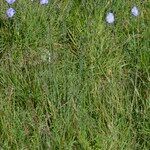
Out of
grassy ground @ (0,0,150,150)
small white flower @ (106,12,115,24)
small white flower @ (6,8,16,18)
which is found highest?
small white flower @ (6,8,16,18)

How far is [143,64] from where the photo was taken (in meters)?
2.45

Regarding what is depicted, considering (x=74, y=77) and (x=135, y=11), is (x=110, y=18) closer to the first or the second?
(x=135, y=11)

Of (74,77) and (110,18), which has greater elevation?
(110,18)

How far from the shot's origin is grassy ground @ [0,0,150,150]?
2.07 meters

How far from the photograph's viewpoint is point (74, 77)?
229 centimetres

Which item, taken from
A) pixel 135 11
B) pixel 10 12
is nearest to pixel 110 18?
pixel 135 11

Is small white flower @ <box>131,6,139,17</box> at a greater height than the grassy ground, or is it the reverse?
small white flower @ <box>131,6,139,17</box>

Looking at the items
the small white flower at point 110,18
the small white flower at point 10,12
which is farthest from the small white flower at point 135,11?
the small white flower at point 10,12

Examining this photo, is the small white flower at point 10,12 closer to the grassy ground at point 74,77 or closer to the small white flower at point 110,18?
the grassy ground at point 74,77

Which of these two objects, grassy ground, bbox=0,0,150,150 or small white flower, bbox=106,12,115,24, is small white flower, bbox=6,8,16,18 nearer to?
grassy ground, bbox=0,0,150,150

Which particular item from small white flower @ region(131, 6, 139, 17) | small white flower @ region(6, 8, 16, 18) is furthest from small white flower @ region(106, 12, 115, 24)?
small white flower @ region(6, 8, 16, 18)

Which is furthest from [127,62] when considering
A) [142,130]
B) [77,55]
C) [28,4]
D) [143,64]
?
[28,4]

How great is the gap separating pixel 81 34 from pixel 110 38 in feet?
0.59

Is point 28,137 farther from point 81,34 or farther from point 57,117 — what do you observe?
point 81,34
